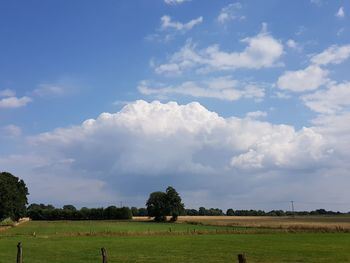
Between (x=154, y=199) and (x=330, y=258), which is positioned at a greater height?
(x=154, y=199)

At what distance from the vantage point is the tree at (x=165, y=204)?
586 ft

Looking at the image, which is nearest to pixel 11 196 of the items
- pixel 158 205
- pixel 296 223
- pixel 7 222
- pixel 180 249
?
pixel 7 222

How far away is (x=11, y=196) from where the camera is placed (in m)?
126

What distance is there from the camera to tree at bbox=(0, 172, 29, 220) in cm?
12075

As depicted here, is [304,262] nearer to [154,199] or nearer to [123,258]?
[123,258]

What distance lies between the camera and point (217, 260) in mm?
36938

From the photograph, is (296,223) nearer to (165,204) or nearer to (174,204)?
(174,204)

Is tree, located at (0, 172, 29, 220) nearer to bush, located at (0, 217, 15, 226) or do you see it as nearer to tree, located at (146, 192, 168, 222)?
bush, located at (0, 217, 15, 226)

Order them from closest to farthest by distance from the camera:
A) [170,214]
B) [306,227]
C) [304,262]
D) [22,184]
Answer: [304,262] → [306,227] → [22,184] → [170,214]

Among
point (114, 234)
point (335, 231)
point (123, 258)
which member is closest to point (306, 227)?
point (335, 231)

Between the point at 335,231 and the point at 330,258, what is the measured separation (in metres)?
65.0

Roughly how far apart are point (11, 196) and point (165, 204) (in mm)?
65778

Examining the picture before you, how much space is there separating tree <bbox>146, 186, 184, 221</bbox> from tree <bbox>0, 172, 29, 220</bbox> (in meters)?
47.0

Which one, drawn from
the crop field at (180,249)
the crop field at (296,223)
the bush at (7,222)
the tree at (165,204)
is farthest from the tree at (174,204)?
the crop field at (180,249)
